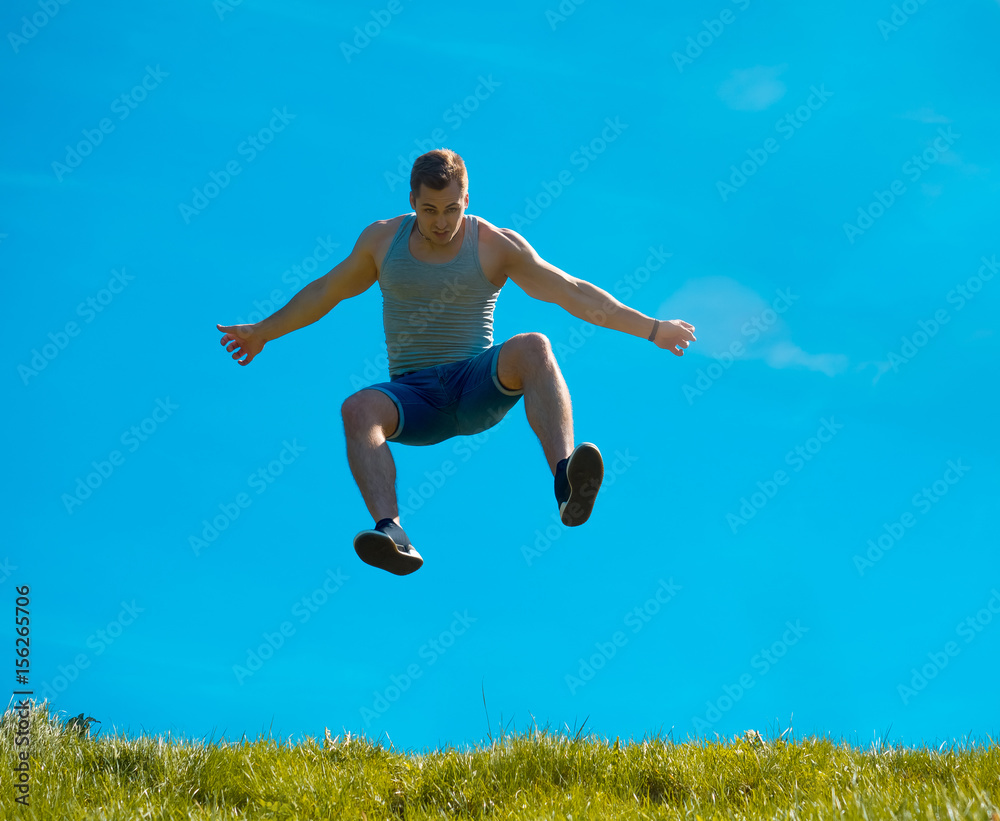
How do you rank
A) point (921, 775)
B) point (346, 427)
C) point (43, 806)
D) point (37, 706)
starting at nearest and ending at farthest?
point (43, 806), point (921, 775), point (346, 427), point (37, 706)

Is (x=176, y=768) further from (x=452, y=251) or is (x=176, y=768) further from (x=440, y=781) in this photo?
(x=452, y=251)

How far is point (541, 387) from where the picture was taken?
5602 mm

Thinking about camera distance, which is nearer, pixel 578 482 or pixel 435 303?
pixel 578 482

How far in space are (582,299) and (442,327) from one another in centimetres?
97

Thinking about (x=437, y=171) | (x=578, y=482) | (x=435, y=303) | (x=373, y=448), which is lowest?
(x=578, y=482)

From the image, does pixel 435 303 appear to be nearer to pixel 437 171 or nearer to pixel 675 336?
pixel 437 171

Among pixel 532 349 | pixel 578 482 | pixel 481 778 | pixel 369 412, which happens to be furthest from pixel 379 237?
pixel 481 778

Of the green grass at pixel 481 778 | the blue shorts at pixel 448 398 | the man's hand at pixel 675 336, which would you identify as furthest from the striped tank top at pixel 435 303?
the green grass at pixel 481 778

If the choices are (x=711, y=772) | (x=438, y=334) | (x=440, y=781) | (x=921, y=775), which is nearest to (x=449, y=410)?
(x=438, y=334)

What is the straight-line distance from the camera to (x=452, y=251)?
6.18 meters

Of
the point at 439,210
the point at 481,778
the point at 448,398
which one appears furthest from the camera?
the point at 448,398

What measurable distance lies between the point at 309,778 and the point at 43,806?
1380mm

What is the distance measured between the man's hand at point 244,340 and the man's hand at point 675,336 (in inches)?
113

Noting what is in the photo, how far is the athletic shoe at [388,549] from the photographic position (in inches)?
202
